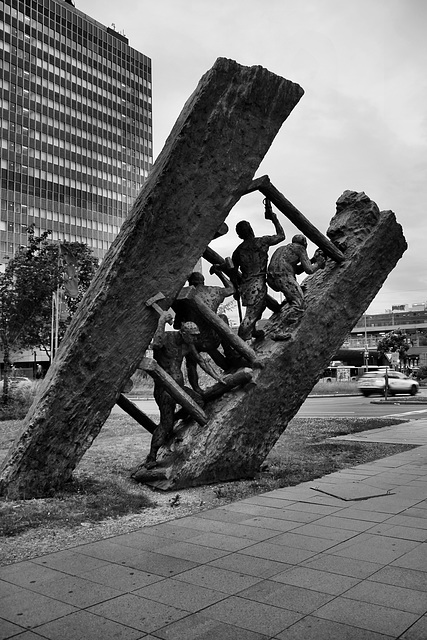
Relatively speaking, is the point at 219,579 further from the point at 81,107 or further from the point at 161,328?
the point at 81,107

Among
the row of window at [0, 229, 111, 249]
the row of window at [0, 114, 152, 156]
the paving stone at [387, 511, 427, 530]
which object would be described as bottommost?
the paving stone at [387, 511, 427, 530]

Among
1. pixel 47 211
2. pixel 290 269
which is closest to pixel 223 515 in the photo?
pixel 290 269

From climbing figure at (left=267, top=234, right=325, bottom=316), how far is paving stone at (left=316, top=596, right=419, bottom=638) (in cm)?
508

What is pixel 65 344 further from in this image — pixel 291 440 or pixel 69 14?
pixel 69 14

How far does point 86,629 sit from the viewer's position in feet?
10.8

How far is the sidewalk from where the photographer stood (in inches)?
129

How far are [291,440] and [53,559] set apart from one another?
7920 millimetres

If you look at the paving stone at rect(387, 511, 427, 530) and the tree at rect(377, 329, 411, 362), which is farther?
the tree at rect(377, 329, 411, 362)

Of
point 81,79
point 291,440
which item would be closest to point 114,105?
point 81,79

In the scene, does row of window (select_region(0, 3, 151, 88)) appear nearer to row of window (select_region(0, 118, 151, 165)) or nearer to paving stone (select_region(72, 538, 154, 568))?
row of window (select_region(0, 118, 151, 165))

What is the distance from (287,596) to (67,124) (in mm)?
85200

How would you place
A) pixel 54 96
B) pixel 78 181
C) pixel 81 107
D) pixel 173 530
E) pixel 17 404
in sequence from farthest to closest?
1. pixel 81 107
2. pixel 78 181
3. pixel 54 96
4. pixel 17 404
5. pixel 173 530

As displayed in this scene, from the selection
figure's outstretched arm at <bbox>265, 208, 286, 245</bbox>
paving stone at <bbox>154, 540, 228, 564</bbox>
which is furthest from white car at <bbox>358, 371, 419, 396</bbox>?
paving stone at <bbox>154, 540, 228, 564</bbox>

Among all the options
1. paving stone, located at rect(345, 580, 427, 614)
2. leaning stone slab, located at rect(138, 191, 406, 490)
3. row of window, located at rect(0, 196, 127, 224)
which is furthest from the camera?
row of window, located at rect(0, 196, 127, 224)
